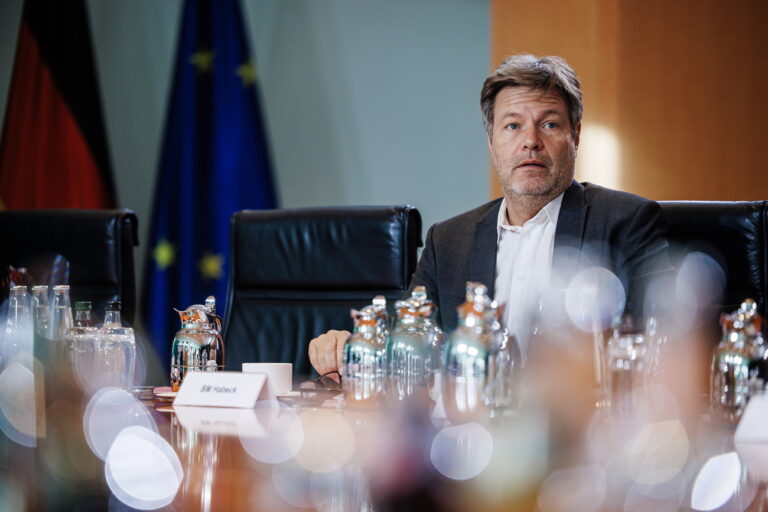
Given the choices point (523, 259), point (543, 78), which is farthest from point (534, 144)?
point (523, 259)

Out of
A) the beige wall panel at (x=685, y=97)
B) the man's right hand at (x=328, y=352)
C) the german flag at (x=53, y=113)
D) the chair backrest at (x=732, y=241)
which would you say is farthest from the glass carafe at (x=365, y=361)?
the german flag at (x=53, y=113)

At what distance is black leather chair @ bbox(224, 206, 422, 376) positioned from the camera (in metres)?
2.58

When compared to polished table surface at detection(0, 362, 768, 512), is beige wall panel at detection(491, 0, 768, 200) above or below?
above

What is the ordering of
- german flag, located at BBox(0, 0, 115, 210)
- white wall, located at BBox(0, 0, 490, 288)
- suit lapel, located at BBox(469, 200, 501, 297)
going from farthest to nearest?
white wall, located at BBox(0, 0, 490, 288) → german flag, located at BBox(0, 0, 115, 210) → suit lapel, located at BBox(469, 200, 501, 297)

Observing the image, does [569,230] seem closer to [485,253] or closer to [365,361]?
[485,253]

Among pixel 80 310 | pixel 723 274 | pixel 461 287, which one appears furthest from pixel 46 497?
pixel 723 274

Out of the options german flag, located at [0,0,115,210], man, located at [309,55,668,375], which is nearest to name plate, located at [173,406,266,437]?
man, located at [309,55,668,375]

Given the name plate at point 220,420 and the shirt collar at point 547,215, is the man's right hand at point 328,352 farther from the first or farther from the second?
the shirt collar at point 547,215

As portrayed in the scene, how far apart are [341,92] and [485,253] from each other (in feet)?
6.10

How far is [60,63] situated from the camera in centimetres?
371

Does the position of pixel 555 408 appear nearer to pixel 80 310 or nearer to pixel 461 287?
pixel 80 310

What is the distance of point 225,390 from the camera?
1.57m

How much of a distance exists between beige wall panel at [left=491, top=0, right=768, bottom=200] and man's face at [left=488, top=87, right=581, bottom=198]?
87cm

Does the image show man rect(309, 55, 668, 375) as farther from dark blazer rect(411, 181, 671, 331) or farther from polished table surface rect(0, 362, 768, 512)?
polished table surface rect(0, 362, 768, 512)
